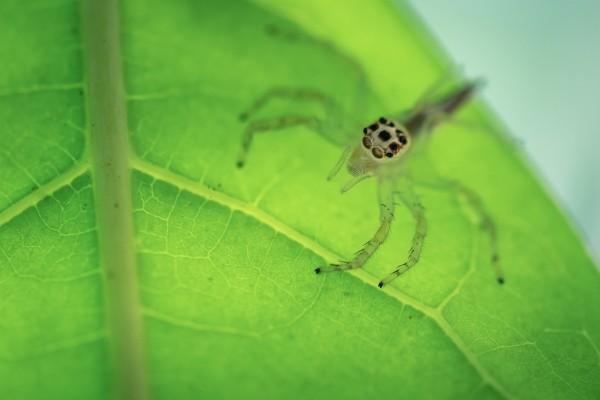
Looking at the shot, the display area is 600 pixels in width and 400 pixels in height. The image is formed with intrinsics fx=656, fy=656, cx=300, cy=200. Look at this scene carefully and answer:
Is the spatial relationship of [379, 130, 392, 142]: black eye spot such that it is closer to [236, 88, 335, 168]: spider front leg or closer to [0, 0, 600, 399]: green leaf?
[236, 88, 335, 168]: spider front leg

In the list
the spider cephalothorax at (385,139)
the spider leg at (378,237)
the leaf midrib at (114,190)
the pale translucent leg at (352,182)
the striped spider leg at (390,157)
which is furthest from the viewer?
the spider cephalothorax at (385,139)

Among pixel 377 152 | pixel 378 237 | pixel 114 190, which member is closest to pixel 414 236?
pixel 378 237

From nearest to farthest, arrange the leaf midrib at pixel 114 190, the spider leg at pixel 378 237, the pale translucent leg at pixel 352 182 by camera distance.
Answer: the leaf midrib at pixel 114 190, the spider leg at pixel 378 237, the pale translucent leg at pixel 352 182

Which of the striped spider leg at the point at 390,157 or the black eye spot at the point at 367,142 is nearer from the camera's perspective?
the striped spider leg at the point at 390,157

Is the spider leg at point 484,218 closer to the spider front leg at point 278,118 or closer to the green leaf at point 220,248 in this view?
the green leaf at point 220,248

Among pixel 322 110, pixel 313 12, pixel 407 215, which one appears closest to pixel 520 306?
pixel 407 215

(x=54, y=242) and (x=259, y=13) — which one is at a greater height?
(x=259, y=13)

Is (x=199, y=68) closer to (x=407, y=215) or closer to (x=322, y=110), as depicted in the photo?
(x=322, y=110)

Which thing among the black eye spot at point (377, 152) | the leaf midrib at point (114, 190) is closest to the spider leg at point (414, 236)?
the black eye spot at point (377, 152)

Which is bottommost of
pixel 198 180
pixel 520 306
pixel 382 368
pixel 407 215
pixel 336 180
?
pixel 520 306
